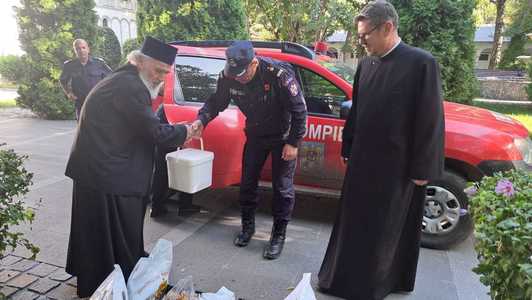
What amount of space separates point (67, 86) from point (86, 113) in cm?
450

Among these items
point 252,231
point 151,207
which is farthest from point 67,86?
point 252,231

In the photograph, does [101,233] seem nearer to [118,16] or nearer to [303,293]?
[303,293]

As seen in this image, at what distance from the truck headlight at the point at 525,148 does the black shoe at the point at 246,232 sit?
253 cm

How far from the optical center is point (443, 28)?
8.36 metres

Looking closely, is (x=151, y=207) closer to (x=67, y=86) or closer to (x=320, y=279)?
(x=320, y=279)

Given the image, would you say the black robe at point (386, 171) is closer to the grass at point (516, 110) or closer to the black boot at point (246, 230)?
the black boot at point (246, 230)

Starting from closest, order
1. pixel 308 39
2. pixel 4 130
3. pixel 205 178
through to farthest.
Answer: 1. pixel 205 178
2. pixel 4 130
3. pixel 308 39

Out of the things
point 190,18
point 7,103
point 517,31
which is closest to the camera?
point 190,18

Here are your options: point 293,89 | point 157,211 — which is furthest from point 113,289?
point 157,211

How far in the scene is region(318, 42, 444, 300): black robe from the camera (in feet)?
8.03

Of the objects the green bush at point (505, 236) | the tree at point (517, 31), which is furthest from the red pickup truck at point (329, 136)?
the tree at point (517, 31)

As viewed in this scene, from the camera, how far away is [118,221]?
2.68 metres

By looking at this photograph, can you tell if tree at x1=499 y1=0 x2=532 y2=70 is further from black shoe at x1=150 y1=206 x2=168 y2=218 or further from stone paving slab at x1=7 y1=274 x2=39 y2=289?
stone paving slab at x1=7 y1=274 x2=39 y2=289

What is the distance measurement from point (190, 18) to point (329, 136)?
6244 mm
